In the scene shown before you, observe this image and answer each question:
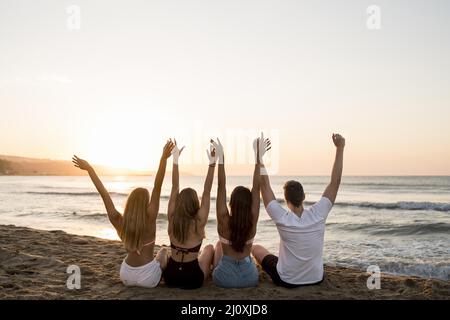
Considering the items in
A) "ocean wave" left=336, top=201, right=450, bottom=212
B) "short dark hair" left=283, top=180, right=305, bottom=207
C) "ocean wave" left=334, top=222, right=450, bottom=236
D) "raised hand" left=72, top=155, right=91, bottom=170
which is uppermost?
"raised hand" left=72, top=155, right=91, bottom=170

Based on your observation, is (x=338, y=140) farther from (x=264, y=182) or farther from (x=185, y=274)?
(x=185, y=274)

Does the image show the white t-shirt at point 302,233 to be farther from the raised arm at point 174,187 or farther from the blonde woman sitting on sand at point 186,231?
the raised arm at point 174,187

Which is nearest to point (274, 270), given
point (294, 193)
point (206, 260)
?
point (206, 260)

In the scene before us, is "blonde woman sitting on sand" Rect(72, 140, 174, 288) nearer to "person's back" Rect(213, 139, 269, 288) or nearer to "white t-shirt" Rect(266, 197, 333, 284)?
"person's back" Rect(213, 139, 269, 288)

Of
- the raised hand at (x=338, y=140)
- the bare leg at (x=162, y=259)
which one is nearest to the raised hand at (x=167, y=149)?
the bare leg at (x=162, y=259)

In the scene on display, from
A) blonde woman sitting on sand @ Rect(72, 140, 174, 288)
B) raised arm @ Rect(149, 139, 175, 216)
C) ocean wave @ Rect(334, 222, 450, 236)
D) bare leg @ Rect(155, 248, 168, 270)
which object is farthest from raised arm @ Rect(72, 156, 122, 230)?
ocean wave @ Rect(334, 222, 450, 236)

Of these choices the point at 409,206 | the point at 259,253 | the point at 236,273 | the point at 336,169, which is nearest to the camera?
the point at 336,169

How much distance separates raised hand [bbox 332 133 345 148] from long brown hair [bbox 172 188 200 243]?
6.29 feet

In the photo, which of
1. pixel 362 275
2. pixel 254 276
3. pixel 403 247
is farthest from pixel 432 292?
pixel 403 247

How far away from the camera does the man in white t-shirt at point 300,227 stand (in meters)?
4.63

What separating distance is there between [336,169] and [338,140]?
0.39 metres

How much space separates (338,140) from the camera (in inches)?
196

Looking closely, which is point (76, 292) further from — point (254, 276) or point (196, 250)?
point (254, 276)

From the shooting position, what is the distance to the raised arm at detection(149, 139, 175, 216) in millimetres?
4547
